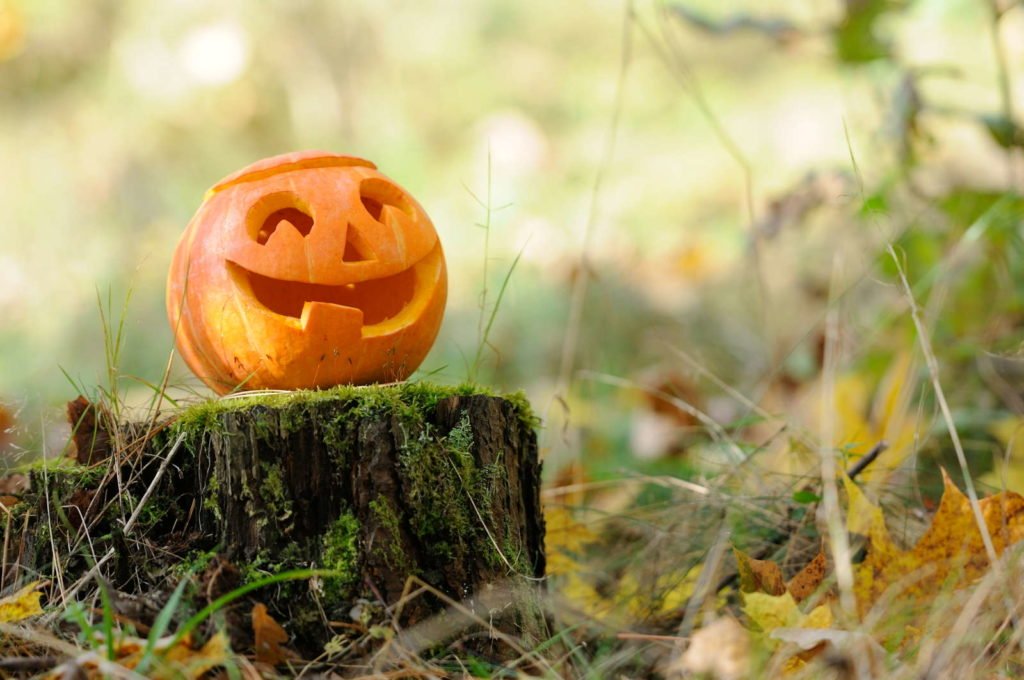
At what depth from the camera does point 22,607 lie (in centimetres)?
157

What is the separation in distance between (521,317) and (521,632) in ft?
16.3

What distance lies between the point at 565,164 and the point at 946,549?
695 cm

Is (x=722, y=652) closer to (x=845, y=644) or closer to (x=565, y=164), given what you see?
(x=845, y=644)

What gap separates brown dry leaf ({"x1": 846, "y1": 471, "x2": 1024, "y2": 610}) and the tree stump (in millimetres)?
668

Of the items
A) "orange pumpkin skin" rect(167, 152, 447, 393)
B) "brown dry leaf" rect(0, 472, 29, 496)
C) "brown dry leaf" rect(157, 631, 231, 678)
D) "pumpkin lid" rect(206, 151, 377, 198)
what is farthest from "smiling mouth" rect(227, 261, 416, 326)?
"brown dry leaf" rect(157, 631, 231, 678)

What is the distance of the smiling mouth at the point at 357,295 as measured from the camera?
2.07 metres

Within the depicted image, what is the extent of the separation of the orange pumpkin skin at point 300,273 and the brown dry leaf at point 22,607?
549mm

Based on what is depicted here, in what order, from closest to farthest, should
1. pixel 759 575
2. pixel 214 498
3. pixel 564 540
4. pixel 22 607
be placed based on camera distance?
pixel 22 607 → pixel 214 498 → pixel 759 575 → pixel 564 540

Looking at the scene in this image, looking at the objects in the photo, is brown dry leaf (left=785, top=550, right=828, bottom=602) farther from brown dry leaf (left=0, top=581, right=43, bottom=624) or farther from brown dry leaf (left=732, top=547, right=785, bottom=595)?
brown dry leaf (left=0, top=581, right=43, bottom=624)

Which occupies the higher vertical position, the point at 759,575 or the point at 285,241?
the point at 285,241

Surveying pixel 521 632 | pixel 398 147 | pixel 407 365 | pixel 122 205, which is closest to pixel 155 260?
pixel 122 205

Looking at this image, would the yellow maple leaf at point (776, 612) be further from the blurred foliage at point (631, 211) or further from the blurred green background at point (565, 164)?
the blurred green background at point (565, 164)

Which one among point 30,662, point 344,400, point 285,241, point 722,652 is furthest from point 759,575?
point 30,662

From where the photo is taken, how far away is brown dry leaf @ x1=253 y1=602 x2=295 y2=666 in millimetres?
1478
